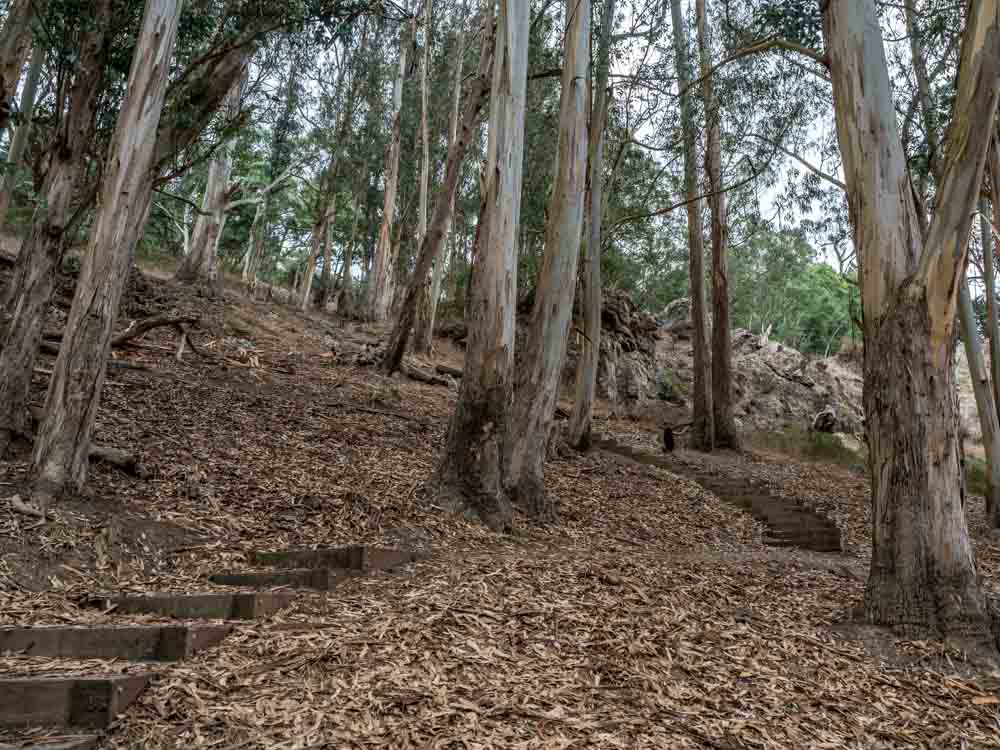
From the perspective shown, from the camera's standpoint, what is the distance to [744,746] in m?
2.87

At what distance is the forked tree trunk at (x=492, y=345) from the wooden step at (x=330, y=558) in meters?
1.52

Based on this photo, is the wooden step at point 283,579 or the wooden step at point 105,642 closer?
the wooden step at point 105,642

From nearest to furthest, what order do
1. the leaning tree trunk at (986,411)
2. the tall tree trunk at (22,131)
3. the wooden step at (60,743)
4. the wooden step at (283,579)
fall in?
the wooden step at (60,743)
the wooden step at (283,579)
the leaning tree trunk at (986,411)
the tall tree trunk at (22,131)

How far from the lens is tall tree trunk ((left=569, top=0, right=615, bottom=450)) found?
452 inches

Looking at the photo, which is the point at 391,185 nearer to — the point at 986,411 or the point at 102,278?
the point at 986,411

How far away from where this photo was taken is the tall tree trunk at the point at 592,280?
11.5 metres

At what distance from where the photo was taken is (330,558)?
4.66 m

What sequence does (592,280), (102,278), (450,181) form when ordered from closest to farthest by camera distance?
(102,278) → (592,280) → (450,181)

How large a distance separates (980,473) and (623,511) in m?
10.8

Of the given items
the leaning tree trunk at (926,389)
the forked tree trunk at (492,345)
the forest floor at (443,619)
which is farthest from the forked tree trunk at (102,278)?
the leaning tree trunk at (926,389)

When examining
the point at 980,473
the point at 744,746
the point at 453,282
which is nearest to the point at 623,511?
the point at 744,746

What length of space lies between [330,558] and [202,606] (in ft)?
3.54

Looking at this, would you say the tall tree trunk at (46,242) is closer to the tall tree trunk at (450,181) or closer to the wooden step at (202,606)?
the wooden step at (202,606)

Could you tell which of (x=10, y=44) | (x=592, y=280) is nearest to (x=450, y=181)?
(x=592, y=280)
